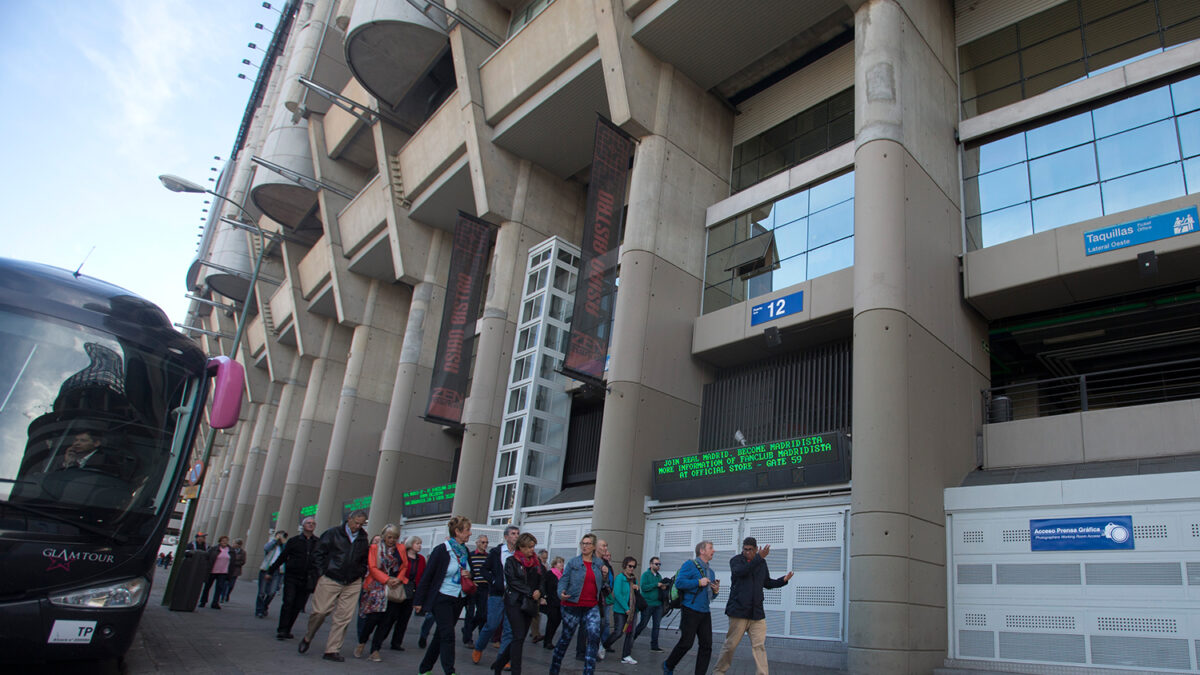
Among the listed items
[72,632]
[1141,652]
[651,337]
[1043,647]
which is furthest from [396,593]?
[1141,652]

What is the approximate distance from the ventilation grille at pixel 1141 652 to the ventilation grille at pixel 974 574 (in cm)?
154

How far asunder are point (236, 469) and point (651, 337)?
38928 mm

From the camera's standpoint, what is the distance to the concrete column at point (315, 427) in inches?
1324

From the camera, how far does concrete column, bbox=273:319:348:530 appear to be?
33.6 metres

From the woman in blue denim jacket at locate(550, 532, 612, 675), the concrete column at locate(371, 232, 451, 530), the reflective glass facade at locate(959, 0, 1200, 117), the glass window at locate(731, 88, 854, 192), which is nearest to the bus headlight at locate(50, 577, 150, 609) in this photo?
the woman in blue denim jacket at locate(550, 532, 612, 675)

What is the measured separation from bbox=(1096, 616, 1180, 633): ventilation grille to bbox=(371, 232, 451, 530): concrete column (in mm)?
20320

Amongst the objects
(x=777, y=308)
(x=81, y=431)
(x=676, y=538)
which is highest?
(x=777, y=308)

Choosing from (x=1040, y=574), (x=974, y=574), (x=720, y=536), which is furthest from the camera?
(x=720, y=536)

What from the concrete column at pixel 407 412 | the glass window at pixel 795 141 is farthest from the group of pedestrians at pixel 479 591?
the concrete column at pixel 407 412

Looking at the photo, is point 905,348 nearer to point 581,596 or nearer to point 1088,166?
point 1088,166

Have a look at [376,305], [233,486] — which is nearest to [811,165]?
[376,305]

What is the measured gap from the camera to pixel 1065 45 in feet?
49.1

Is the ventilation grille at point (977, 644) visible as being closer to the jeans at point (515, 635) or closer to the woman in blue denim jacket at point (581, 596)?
the woman in blue denim jacket at point (581, 596)

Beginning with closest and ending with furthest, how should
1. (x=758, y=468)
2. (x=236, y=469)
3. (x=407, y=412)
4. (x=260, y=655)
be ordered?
(x=260, y=655), (x=758, y=468), (x=407, y=412), (x=236, y=469)
